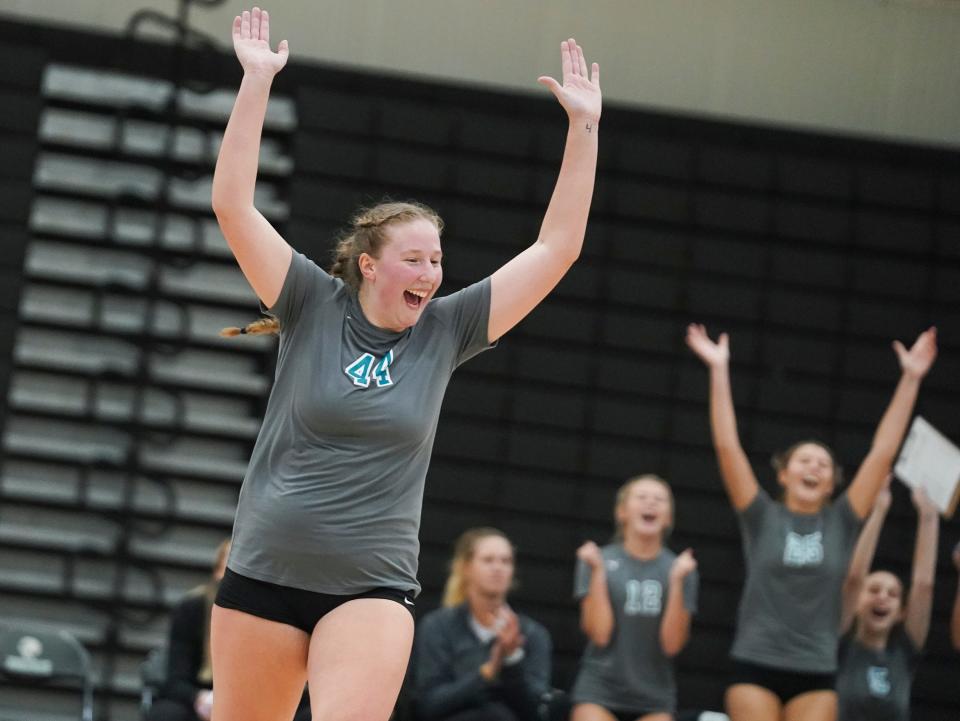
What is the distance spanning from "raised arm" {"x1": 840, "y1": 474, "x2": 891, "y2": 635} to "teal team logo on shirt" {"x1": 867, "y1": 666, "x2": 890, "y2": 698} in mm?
196

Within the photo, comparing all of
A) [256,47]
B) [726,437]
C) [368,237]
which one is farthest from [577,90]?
[726,437]

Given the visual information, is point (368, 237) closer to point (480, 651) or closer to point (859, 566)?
point (480, 651)

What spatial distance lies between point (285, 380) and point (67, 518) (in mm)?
4798

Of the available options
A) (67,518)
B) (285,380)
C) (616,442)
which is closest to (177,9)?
(67,518)

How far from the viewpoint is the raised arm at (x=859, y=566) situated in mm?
6285

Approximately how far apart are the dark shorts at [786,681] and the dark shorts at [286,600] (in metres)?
3.27

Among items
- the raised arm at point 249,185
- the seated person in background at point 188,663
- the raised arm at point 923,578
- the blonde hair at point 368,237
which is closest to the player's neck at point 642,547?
the raised arm at point 923,578

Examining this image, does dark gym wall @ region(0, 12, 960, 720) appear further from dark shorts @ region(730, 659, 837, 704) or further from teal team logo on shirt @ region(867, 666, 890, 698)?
dark shorts @ region(730, 659, 837, 704)

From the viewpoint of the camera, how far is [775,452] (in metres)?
7.75

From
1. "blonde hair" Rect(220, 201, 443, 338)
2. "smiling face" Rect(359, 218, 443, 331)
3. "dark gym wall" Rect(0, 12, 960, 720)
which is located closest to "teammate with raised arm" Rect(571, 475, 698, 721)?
"dark gym wall" Rect(0, 12, 960, 720)

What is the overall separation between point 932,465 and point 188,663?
10.00 feet

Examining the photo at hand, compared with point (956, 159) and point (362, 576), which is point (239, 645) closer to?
point (362, 576)

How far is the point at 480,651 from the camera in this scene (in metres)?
6.11

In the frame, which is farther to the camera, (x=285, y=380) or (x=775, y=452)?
(x=775, y=452)
